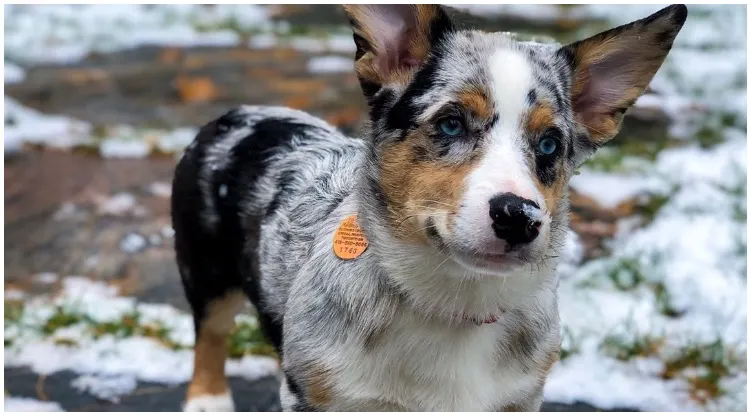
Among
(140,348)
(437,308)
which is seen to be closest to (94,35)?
(140,348)

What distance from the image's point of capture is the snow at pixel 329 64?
11.4 m

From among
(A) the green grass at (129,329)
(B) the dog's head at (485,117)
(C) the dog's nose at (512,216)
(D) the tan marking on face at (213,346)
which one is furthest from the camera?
(A) the green grass at (129,329)

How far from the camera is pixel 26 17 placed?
42.0 feet

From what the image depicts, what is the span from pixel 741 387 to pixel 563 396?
0.98m

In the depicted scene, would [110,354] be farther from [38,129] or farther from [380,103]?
[38,129]

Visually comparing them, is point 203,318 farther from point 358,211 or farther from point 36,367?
point 358,211

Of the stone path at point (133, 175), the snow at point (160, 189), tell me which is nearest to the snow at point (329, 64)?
the stone path at point (133, 175)

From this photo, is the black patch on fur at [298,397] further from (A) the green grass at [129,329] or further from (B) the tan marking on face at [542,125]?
(A) the green grass at [129,329]

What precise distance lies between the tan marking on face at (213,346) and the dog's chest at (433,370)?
1529 mm

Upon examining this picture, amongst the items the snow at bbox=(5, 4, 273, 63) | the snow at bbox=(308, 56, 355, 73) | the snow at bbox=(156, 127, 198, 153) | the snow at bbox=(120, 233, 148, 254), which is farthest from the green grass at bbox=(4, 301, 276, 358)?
the snow at bbox=(5, 4, 273, 63)

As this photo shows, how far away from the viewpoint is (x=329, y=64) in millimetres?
11609

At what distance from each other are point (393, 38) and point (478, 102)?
51cm

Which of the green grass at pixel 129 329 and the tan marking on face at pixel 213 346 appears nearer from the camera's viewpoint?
the tan marking on face at pixel 213 346

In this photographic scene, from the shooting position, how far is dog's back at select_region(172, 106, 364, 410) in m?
4.12
